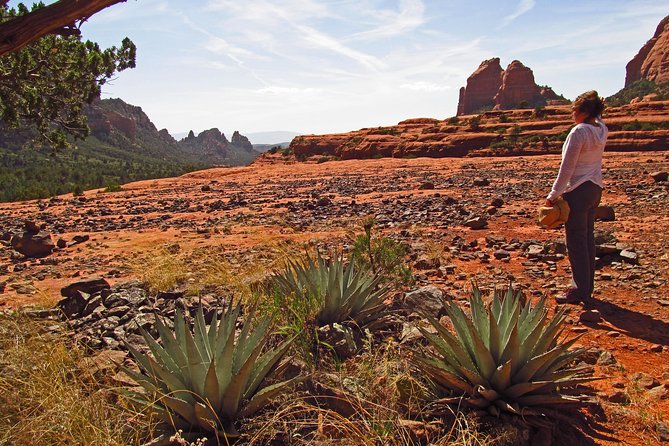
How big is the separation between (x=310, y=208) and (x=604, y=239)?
7.83 metres

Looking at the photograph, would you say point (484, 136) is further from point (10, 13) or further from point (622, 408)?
point (622, 408)

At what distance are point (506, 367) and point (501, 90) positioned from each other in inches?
4506

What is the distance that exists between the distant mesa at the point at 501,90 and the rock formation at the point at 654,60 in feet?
51.4

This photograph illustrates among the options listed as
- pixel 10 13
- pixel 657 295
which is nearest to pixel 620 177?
pixel 657 295

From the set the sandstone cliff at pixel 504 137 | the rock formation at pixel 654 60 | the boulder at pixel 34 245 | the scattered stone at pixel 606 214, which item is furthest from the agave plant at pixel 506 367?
the rock formation at pixel 654 60

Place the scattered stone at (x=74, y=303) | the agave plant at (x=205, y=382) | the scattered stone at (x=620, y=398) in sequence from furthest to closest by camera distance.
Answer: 1. the scattered stone at (x=74, y=303)
2. the scattered stone at (x=620, y=398)
3. the agave plant at (x=205, y=382)

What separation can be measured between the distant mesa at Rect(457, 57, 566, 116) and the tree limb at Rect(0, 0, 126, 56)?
3688 inches

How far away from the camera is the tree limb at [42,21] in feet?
11.7

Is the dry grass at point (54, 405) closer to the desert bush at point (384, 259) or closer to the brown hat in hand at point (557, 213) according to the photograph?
the desert bush at point (384, 259)

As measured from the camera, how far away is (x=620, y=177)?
14.3 meters

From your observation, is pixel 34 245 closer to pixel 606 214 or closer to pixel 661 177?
pixel 606 214

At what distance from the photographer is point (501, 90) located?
105625mm

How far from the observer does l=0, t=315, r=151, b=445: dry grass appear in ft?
7.14

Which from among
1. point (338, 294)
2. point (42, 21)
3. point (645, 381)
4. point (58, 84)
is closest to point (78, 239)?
point (58, 84)
